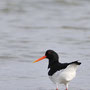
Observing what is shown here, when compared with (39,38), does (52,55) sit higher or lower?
higher

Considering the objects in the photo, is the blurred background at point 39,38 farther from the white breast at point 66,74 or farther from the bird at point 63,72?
the white breast at point 66,74

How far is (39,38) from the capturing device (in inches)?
541

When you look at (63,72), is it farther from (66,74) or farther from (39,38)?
(39,38)

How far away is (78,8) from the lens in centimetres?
1927

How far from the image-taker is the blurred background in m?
9.46

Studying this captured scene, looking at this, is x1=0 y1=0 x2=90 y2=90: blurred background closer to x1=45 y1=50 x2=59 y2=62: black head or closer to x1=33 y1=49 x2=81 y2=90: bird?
A: x1=33 y1=49 x2=81 y2=90: bird

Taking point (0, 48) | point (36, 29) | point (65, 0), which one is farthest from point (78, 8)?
point (0, 48)

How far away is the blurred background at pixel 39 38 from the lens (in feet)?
31.1

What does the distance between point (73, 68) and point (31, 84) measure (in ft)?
4.64

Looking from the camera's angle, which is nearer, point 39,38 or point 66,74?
point 66,74

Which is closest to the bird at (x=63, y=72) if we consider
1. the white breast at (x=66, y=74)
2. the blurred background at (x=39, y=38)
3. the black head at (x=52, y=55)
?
the white breast at (x=66, y=74)

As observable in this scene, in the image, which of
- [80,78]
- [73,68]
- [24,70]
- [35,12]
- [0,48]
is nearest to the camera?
[73,68]

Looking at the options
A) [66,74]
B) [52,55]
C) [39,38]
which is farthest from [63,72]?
[39,38]

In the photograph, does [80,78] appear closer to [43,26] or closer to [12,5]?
[43,26]
